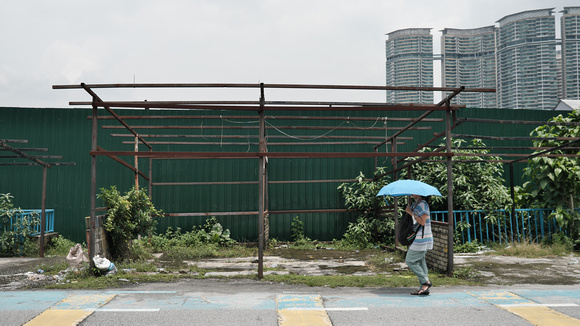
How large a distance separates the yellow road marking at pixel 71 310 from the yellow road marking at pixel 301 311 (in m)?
2.67

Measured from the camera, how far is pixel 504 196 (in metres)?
13.4

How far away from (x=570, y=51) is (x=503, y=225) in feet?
102

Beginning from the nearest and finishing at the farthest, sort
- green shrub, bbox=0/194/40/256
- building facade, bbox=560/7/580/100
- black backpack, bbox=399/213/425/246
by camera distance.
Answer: black backpack, bbox=399/213/425/246 < green shrub, bbox=0/194/40/256 < building facade, bbox=560/7/580/100

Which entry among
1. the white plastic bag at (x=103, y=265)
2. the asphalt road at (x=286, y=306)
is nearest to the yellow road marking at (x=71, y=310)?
the asphalt road at (x=286, y=306)

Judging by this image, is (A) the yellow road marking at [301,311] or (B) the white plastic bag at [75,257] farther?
(B) the white plastic bag at [75,257]

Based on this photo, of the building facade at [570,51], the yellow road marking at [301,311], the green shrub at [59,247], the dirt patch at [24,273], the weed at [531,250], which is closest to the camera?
the yellow road marking at [301,311]

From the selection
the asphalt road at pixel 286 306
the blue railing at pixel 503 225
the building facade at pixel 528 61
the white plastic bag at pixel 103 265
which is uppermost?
the building facade at pixel 528 61

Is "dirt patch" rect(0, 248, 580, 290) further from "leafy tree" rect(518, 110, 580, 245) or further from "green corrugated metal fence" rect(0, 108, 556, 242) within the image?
"green corrugated metal fence" rect(0, 108, 556, 242)

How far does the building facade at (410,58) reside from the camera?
36.6m


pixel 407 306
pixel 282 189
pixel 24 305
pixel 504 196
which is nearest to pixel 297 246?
pixel 282 189

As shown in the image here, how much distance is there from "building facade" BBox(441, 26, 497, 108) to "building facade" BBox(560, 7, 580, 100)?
18.1ft

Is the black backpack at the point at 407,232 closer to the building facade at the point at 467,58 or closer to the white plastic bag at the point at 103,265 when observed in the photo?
the white plastic bag at the point at 103,265

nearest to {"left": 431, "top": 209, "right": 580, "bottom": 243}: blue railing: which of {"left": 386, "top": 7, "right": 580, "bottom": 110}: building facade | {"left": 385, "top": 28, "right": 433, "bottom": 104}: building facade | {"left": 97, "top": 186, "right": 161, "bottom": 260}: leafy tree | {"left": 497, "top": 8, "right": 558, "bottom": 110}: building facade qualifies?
{"left": 97, "top": 186, "right": 161, "bottom": 260}: leafy tree

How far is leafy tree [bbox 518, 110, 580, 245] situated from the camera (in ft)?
41.6
